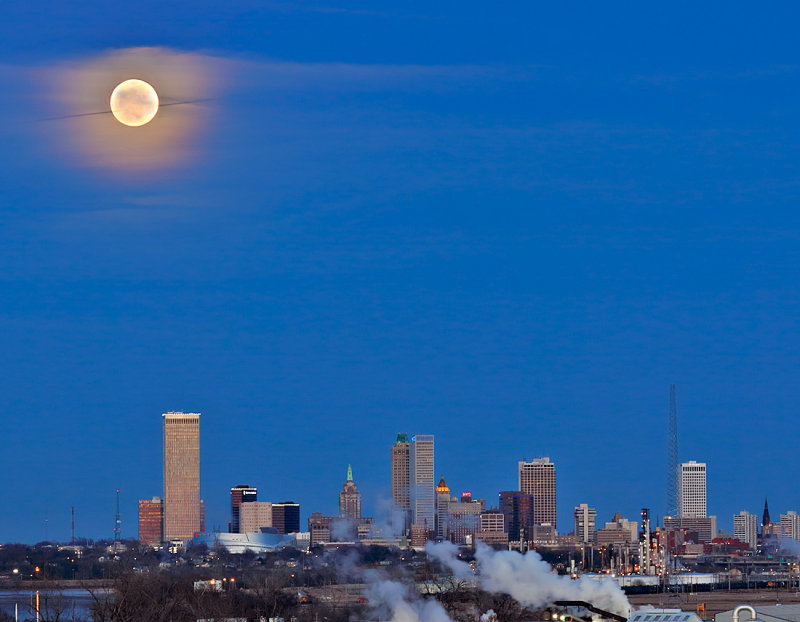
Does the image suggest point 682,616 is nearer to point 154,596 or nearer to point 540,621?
point 540,621

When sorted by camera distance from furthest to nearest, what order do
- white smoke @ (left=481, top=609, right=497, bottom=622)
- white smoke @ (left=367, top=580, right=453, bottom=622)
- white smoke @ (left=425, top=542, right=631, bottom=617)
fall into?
white smoke @ (left=481, top=609, right=497, bottom=622) → white smoke @ (left=425, top=542, right=631, bottom=617) → white smoke @ (left=367, top=580, right=453, bottom=622)

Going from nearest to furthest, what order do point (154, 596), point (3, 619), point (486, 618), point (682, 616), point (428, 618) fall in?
point (682, 616), point (428, 618), point (486, 618), point (3, 619), point (154, 596)

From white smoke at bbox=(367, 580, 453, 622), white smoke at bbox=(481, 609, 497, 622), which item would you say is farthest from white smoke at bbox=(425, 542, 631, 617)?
white smoke at bbox=(367, 580, 453, 622)

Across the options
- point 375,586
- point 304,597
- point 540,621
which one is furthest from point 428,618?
point 304,597

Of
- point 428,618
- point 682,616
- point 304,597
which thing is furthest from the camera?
point 304,597

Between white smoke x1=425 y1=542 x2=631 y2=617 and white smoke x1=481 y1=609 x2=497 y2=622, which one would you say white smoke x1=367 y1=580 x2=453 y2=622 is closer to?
white smoke x1=481 y1=609 x2=497 y2=622

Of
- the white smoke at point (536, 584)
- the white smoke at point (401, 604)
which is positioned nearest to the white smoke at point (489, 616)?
the white smoke at point (536, 584)
